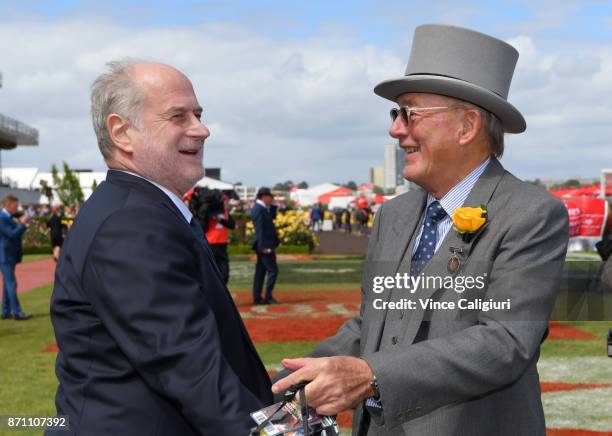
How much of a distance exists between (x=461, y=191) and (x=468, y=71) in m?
0.46

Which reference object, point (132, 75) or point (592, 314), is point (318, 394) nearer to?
point (132, 75)

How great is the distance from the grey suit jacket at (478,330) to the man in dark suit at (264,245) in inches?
480

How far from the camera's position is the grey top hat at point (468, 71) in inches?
121

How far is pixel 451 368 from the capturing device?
8.59 ft

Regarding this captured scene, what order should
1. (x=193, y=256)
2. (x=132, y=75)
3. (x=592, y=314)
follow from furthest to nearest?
(x=592, y=314)
(x=132, y=75)
(x=193, y=256)

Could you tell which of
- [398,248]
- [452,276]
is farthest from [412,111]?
[452,276]

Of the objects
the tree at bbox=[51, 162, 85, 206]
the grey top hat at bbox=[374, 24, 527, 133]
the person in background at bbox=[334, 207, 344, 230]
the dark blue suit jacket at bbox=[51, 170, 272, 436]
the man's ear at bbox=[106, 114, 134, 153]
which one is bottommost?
the tree at bbox=[51, 162, 85, 206]

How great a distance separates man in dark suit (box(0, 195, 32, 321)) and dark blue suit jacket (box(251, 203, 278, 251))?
13.7 feet

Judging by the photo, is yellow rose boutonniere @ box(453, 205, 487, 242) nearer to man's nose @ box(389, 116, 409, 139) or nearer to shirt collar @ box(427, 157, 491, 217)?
shirt collar @ box(427, 157, 491, 217)

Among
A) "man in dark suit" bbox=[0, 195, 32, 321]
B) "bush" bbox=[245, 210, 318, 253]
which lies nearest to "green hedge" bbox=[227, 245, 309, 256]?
"bush" bbox=[245, 210, 318, 253]

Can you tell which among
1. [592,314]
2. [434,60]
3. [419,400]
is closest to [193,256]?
[419,400]

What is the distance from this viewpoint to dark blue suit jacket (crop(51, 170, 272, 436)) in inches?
90.2

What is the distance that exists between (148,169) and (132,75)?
1.00 feet

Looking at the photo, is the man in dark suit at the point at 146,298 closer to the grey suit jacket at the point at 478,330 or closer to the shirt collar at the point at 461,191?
the grey suit jacket at the point at 478,330
